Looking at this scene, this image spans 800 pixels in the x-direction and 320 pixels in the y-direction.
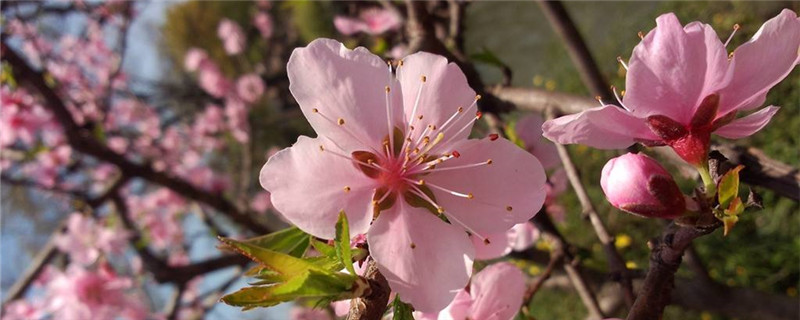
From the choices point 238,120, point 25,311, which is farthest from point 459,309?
point 238,120

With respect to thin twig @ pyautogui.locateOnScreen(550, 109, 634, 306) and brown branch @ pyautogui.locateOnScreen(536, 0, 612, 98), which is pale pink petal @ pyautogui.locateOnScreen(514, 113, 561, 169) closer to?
thin twig @ pyautogui.locateOnScreen(550, 109, 634, 306)

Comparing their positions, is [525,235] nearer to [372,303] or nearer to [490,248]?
[490,248]

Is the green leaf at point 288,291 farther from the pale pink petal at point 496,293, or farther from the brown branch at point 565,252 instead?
the brown branch at point 565,252

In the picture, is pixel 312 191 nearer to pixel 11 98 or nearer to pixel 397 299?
pixel 397 299

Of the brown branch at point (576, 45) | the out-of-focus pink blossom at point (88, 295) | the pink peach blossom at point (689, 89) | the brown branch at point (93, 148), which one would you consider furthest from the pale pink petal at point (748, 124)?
the out-of-focus pink blossom at point (88, 295)

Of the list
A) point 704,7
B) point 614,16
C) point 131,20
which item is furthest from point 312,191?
point 614,16
